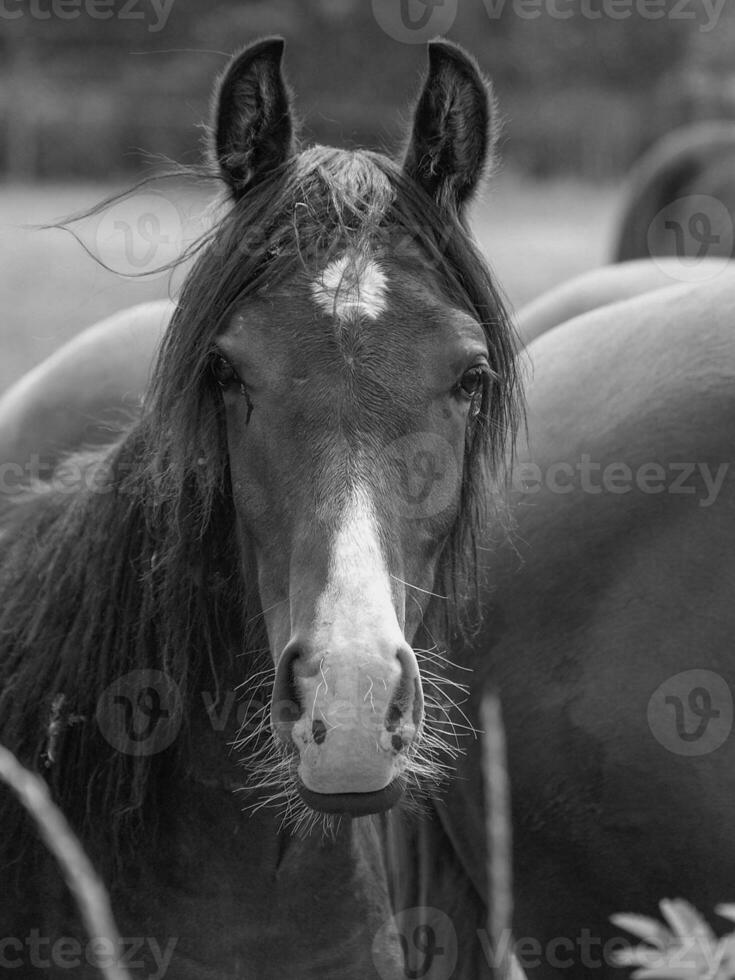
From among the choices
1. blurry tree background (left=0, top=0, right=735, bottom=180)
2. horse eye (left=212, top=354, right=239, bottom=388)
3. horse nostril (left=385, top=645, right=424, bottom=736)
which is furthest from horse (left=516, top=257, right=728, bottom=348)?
blurry tree background (left=0, top=0, right=735, bottom=180)

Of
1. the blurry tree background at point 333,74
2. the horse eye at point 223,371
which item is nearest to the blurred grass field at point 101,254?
the blurry tree background at point 333,74

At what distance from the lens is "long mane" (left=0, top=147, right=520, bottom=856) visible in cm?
262

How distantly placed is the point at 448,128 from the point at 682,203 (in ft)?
28.4

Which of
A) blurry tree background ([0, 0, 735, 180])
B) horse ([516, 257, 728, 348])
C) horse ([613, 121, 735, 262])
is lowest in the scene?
horse ([516, 257, 728, 348])

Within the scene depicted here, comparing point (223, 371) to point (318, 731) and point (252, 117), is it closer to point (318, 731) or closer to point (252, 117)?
point (252, 117)

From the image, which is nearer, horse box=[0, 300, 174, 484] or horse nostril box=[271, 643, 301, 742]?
horse nostril box=[271, 643, 301, 742]

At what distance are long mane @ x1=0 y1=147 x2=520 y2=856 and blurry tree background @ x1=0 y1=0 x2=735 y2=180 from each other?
27.7m

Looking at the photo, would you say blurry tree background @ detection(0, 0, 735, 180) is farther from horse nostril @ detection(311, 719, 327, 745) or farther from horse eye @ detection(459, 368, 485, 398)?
horse nostril @ detection(311, 719, 327, 745)

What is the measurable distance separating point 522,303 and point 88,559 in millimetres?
12717

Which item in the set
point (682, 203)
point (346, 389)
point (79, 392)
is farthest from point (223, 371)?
point (682, 203)

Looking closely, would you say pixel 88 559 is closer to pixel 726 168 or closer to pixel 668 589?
pixel 668 589

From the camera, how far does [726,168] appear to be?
11.2 m

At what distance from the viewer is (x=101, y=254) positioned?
11.9 metres

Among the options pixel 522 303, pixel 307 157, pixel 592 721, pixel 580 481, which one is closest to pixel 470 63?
pixel 307 157
